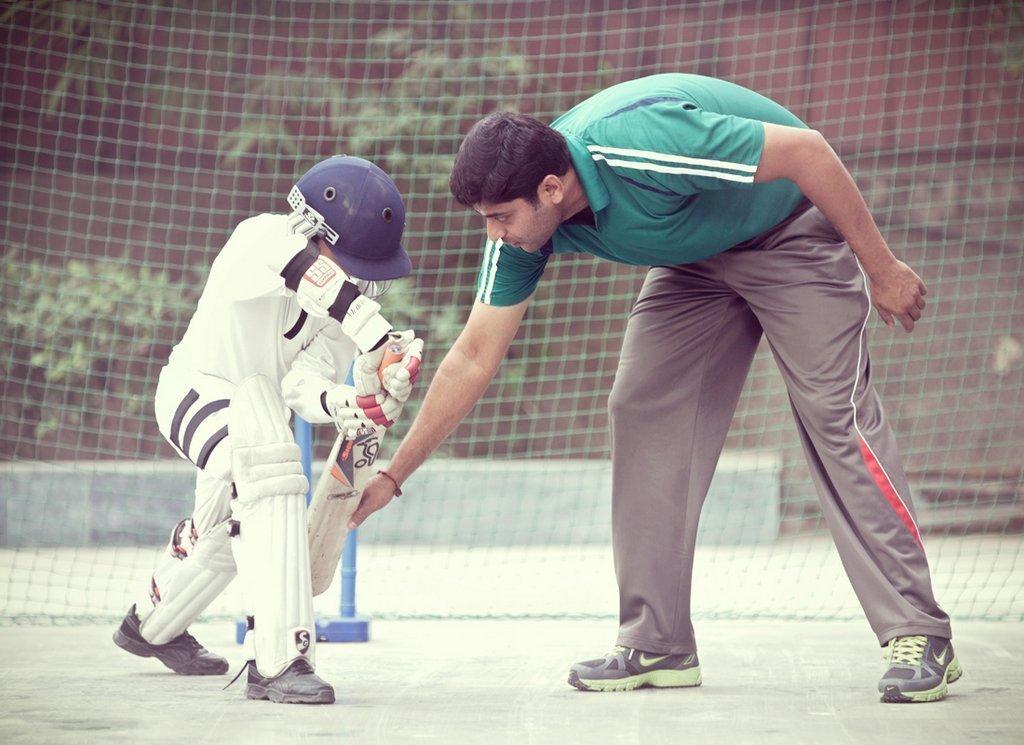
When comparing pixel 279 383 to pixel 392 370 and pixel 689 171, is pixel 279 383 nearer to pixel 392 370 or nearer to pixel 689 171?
pixel 392 370

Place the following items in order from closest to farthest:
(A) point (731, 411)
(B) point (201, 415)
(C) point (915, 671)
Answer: (C) point (915, 671) < (B) point (201, 415) < (A) point (731, 411)

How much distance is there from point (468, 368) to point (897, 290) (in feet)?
2.98

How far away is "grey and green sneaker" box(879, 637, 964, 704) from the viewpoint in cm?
272

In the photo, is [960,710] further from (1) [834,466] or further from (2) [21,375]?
(2) [21,375]

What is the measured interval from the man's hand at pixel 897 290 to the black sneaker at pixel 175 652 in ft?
5.51

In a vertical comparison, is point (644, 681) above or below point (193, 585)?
below

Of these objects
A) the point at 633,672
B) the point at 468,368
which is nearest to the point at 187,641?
the point at 468,368

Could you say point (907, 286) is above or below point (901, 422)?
above

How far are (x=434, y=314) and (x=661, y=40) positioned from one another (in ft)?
5.79

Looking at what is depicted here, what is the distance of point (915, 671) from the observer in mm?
2736

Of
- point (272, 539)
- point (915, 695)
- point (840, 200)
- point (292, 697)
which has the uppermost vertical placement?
point (840, 200)

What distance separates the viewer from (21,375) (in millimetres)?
7016

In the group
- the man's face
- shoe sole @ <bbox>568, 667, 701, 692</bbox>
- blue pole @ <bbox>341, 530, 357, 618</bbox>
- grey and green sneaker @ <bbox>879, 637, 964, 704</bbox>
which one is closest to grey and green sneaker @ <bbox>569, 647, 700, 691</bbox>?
shoe sole @ <bbox>568, 667, 701, 692</bbox>

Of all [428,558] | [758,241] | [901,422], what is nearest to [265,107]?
[428,558]
